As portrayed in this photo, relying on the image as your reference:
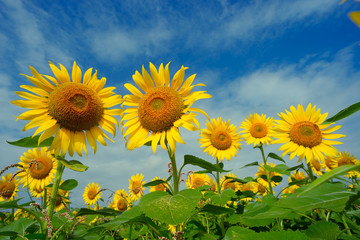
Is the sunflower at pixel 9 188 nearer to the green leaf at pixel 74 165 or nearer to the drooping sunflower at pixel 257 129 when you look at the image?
the green leaf at pixel 74 165

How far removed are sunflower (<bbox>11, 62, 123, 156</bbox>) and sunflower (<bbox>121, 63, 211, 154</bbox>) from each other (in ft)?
0.85

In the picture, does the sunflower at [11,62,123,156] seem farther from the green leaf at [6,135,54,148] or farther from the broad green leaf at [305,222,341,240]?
the broad green leaf at [305,222,341,240]

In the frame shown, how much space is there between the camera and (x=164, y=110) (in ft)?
10.0

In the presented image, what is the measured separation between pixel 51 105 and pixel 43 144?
50 centimetres

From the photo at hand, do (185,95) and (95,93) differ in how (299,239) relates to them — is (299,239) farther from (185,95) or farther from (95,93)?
(95,93)

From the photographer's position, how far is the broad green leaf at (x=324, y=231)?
1.85 metres

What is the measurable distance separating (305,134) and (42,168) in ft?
18.4

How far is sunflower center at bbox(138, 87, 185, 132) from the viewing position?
10.0ft

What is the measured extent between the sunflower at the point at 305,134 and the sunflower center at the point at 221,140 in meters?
2.03

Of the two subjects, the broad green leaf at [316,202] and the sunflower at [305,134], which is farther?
the sunflower at [305,134]

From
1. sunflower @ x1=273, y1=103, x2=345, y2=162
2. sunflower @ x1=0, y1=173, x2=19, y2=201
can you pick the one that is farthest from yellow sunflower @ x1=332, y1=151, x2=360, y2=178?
sunflower @ x1=0, y1=173, x2=19, y2=201

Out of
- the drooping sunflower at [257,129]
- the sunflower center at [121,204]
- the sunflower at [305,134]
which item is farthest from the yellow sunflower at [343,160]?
the sunflower center at [121,204]

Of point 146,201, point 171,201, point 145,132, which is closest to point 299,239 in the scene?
point 171,201

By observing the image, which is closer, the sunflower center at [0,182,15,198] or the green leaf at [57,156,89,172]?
the green leaf at [57,156,89,172]
